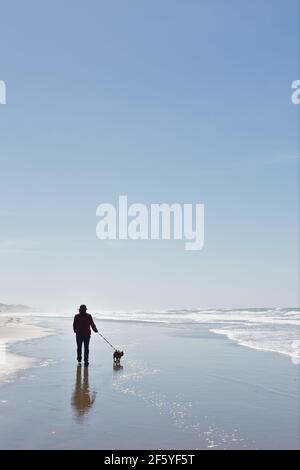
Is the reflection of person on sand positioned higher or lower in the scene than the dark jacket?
lower

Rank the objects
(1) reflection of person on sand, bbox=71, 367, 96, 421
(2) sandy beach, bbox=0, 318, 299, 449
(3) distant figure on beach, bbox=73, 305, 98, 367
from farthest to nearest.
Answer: (3) distant figure on beach, bbox=73, 305, 98, 367, (1) reflection of person on sand, bbox=71, 367, 96, 421, (2) sandy beach, bbox=0, 318, 299, 449

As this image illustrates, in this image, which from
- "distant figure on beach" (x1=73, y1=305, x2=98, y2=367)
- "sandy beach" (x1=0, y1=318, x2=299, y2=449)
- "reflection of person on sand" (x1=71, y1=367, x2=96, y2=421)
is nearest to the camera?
"sandy beach" (x1=0, y1=318, x2=299, y2=449)

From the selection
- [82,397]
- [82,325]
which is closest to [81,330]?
[82,325]

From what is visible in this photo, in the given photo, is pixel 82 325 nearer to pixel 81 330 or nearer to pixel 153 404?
pixel 81 330

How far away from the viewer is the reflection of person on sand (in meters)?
9.91

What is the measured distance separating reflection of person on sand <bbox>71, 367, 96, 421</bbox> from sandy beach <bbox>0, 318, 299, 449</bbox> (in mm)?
21

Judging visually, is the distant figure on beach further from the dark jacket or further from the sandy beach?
the sandy beach

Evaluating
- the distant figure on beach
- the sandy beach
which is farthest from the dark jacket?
the sandy beach

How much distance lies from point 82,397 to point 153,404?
1758mm

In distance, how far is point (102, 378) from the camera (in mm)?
14000

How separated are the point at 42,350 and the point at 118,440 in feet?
45.3

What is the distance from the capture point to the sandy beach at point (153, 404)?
26.6 feet
